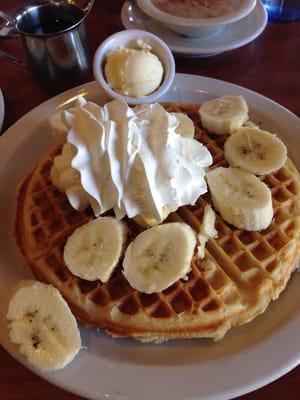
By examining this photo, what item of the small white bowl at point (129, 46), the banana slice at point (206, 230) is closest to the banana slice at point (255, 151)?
the banana slice at point (206, 230)

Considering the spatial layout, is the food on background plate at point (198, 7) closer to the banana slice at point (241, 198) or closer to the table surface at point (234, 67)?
the table surface at point (234, 67)

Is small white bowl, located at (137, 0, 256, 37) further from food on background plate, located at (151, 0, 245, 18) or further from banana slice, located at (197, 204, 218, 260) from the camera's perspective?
banana slice, located at (197, 204, 218, 260)

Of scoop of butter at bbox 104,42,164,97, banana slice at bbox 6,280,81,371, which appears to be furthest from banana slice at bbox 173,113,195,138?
banana slice at bbox 6,280,81,371

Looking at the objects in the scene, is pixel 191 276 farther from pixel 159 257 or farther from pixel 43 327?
pixel 43 327

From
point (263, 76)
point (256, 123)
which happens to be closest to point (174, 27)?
point (263, 76)

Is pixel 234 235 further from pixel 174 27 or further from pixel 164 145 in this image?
pixel 174 27

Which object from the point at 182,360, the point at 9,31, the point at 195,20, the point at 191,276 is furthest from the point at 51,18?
the point at 182,360
